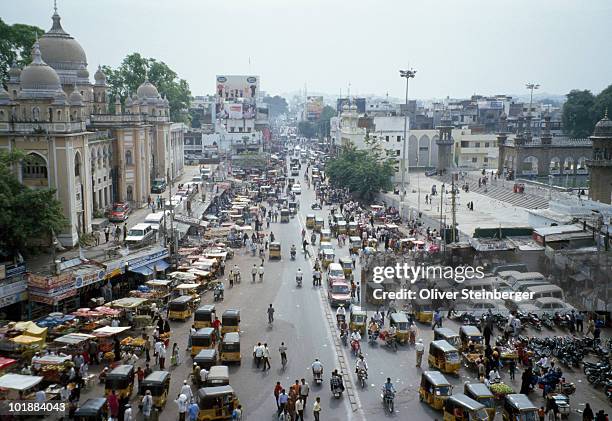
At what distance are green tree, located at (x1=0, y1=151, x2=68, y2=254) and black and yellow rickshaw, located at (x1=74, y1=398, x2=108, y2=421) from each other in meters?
12.8

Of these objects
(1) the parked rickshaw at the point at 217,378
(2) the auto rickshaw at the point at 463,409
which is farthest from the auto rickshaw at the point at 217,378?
(2) the auto rickshaw at the point at 463,409

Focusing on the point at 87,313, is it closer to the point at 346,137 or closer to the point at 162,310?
the point at 162,310

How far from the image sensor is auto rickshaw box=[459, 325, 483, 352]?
22375 mm

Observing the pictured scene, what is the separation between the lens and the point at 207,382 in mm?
18828

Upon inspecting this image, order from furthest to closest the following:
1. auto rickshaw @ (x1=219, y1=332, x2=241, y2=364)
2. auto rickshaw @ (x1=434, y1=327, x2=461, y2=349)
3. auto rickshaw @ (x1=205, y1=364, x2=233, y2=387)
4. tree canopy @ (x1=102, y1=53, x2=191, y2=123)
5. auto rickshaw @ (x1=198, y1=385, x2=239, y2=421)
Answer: tree canopy @ (x1=102, y1=53, x2=191, y2=123)
auto rickshaw @ (x1=434, y1=327, x2=461, y2=349)
auto rickshaw @ (x1=219, y1=332, x2=241, y2=364)
auto rickshaw @ (x1=205, y1=364, x2=233, y2=387)
auto rickshaw @ (x1=198, y1=385, x2=239, y2=421)

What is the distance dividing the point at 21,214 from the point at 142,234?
8.93 meters

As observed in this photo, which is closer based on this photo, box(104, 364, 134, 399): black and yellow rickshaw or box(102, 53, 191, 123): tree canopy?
box(104, 364, 134, 399): black and yellow rickshaw

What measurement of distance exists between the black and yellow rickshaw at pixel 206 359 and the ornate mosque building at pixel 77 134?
1591 centimetres

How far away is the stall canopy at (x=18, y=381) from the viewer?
58.5 ft

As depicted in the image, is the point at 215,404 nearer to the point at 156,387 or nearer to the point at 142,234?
the point at 156,387

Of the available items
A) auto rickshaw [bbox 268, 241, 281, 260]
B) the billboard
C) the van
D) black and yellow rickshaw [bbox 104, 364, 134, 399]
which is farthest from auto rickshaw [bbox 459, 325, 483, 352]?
the billboard

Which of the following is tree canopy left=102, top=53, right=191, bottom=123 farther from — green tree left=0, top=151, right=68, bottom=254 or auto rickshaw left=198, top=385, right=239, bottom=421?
auto rickshaw left=198, top=385, right=239, bottom=421

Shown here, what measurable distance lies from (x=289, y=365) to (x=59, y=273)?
10406 millimetres

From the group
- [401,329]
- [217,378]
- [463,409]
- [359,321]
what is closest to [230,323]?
[359,321]
